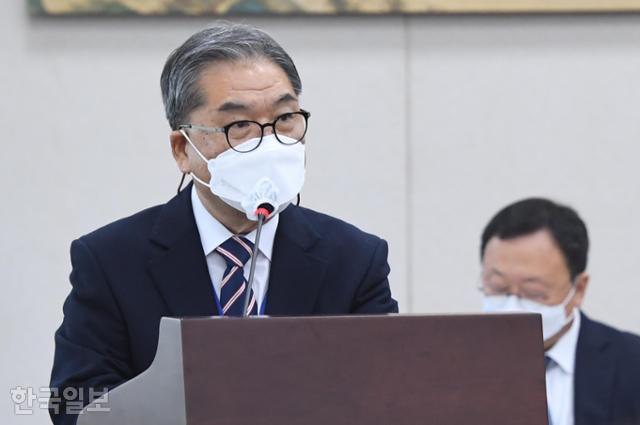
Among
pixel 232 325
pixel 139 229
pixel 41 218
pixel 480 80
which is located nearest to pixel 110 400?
pixel 232 325

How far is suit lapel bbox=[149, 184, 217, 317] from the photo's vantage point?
2010 millimetres

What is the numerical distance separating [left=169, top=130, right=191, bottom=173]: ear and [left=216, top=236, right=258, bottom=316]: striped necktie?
0.16 meters

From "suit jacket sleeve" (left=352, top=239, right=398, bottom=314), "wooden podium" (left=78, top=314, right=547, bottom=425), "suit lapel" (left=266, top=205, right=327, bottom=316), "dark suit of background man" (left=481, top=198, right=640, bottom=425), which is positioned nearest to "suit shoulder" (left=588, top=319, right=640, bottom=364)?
"dark suit of background man" (left=481, top=198, right=640, bottom=425)

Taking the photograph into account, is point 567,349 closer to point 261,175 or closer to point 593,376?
point 593,376

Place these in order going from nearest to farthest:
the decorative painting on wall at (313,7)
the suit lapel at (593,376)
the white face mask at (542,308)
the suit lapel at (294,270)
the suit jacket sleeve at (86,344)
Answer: the suit jacket sleeve at (86,344) → the suit lapel at (294,270) → the suit lapel at (593,376) → the white face mask at (542,308) → the decorative painting on wall at (313,7)

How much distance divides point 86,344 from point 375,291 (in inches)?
20.1

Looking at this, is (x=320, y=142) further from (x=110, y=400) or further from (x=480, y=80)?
(x=110, y=400)

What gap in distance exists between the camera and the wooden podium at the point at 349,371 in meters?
1.52

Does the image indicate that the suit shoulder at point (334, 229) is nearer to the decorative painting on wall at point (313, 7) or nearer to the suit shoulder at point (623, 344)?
the suit shoulder at point (623, 344)

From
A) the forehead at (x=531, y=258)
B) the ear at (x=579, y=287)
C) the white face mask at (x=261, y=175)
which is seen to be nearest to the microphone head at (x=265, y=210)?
the white face mask at (x=261, y=175)

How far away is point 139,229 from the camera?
211 cm

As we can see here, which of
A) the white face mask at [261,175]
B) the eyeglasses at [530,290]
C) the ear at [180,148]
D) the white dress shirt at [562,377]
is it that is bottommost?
the white dress shirt at [562,377]

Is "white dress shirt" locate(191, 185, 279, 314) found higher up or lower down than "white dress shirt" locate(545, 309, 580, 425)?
higher up

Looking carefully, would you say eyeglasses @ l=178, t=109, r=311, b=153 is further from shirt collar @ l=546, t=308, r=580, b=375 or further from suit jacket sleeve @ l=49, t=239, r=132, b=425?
shirt collar @ l=546, t=308, r=580, b=375
